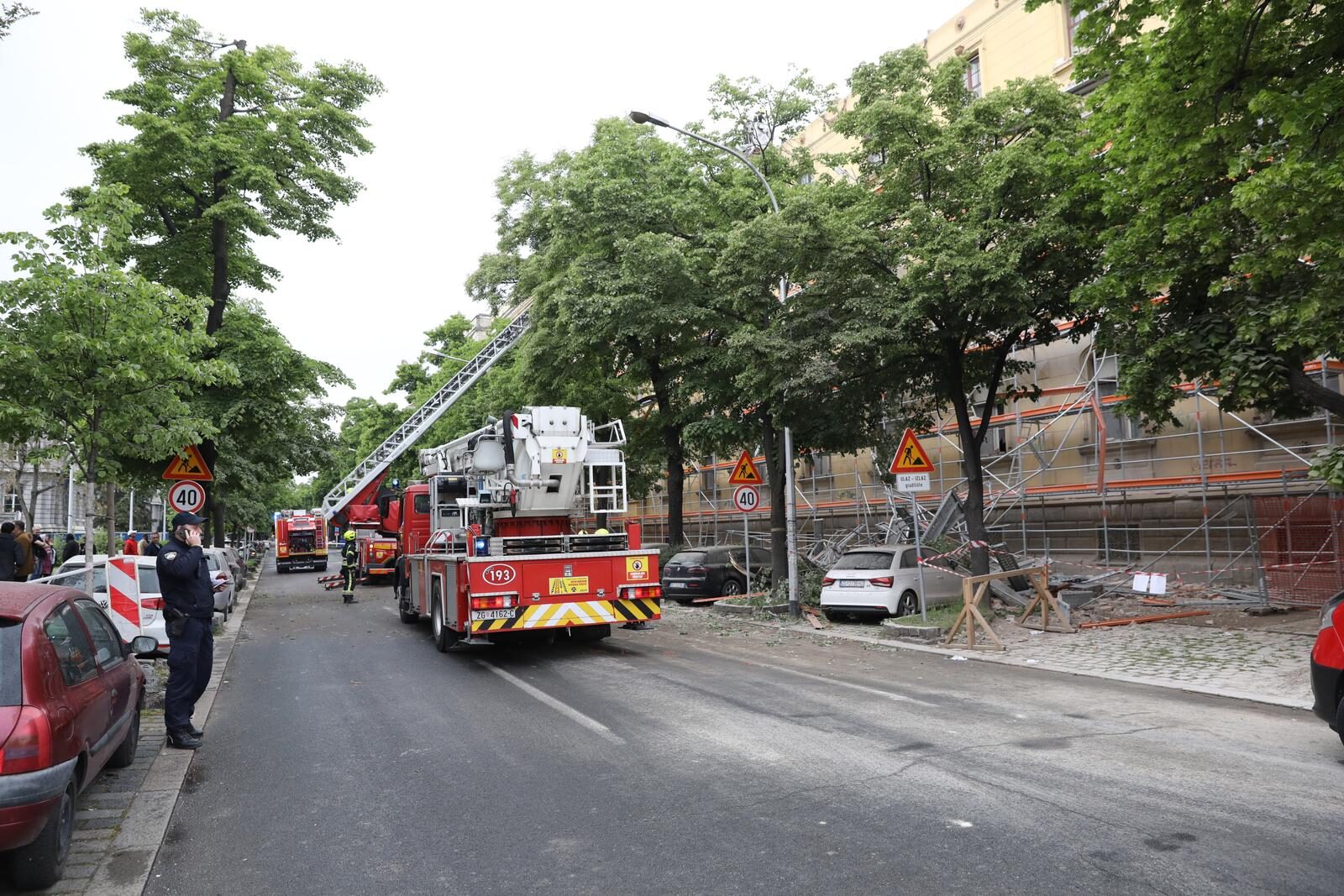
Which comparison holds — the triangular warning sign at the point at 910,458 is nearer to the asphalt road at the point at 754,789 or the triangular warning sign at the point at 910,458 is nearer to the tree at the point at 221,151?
the asphalt road at the point at 754,789

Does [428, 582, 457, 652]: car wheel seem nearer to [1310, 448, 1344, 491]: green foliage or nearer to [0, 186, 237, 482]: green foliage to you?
[0, 186, 237, 482]: green foliage

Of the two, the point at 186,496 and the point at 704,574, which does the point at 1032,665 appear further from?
the point at 186,496

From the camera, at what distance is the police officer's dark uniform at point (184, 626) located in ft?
24.2

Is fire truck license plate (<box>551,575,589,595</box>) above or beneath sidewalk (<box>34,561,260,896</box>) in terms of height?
above

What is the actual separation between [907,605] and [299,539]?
41.1 metres

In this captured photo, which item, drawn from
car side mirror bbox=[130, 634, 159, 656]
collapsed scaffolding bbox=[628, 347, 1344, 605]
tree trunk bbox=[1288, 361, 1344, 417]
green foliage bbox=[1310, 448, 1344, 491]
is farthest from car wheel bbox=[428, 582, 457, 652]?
tree trunk bbox=[1288, 361, 1344, 417]

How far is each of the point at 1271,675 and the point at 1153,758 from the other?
444 cm

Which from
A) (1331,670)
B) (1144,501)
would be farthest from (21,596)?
(1144,501)

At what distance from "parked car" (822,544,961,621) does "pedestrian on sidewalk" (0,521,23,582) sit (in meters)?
13.3

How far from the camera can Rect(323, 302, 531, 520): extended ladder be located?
107 ft

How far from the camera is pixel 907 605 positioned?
53.8ft

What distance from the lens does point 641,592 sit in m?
12.8

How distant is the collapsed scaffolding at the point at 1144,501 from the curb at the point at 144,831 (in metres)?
11.7

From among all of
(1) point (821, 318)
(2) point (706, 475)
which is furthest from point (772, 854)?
(2) point (706, 475)
